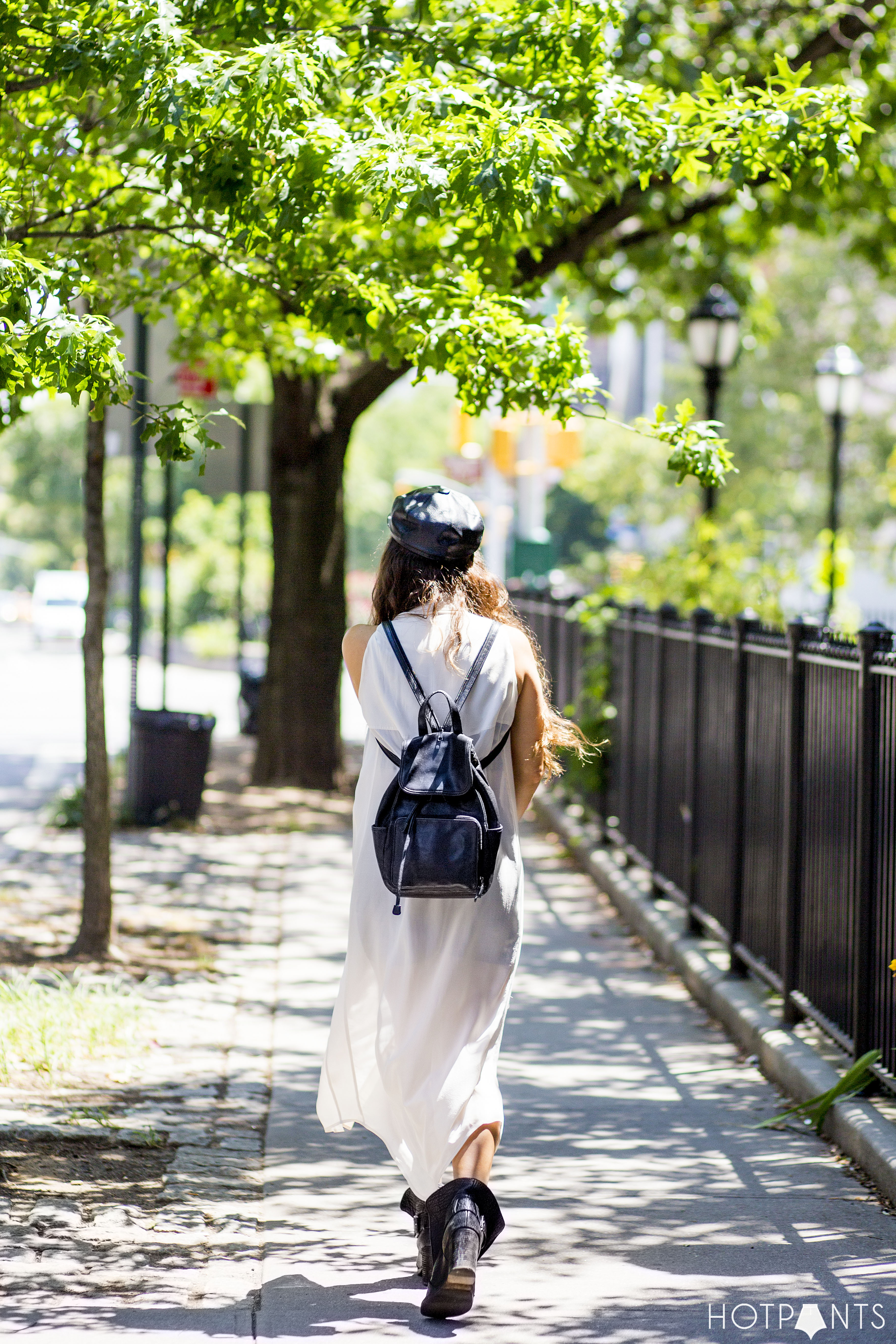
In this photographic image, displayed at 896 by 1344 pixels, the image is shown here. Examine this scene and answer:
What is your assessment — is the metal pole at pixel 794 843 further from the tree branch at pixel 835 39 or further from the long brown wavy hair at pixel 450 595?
the tree branch at pixel 835 39

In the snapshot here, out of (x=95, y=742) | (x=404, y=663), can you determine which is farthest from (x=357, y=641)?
(x=95, y=742)

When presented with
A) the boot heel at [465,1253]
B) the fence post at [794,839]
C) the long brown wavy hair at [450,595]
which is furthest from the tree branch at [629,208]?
the boot heel at [465,1253]

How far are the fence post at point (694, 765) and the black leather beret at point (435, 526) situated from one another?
4369mm

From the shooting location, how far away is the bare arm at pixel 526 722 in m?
4.18

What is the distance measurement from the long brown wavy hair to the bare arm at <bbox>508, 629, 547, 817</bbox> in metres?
0.02

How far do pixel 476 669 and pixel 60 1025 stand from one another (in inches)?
116

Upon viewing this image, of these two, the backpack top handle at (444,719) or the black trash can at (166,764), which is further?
the black trash can at (166,764)

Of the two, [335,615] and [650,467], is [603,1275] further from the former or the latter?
[650,467]

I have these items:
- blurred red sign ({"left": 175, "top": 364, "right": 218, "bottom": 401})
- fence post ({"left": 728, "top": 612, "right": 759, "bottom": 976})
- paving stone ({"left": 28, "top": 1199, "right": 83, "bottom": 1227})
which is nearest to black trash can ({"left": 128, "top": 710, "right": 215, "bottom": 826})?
blurred red sign ({"left": 175, "top": 364, "right": 218, "bottom": 401})

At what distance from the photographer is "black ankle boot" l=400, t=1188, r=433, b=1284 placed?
4051 mm

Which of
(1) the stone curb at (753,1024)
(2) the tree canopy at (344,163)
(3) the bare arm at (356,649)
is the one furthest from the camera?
(1) the stone curb at (753,1024)

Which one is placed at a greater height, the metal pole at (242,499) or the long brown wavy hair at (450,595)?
the metal pole at (242,499)

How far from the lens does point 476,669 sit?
13.3ft

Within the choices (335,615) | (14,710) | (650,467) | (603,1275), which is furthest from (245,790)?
(650,467)
